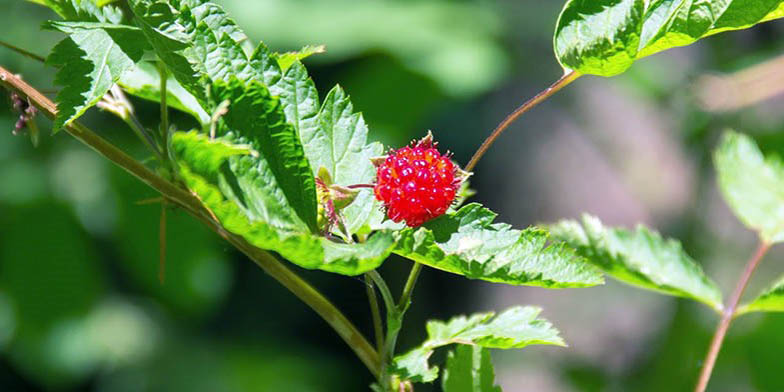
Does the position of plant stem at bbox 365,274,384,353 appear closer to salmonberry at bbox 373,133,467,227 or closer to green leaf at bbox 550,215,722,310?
salmonberry at bbox 373,133,467,227

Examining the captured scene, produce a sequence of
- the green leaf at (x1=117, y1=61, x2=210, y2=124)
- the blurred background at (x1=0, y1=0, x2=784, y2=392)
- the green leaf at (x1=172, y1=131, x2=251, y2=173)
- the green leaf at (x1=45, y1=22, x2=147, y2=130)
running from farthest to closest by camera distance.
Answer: the blurred background at (x1=0, y1=0, x2=784, y2=392) < the green leaf at (x1=117, y1=61, x2=210, y2=124) < the green leaf at (x1=45, y1=22, x2=147, y2=130) < the green leaf at (x1=172, y1=131, x2=251, y2=173)

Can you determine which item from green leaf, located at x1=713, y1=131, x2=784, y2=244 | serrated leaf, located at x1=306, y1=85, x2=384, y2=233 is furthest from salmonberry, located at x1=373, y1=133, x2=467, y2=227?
green leaf, located at x1=713, y1=131, x2=784, y2=244

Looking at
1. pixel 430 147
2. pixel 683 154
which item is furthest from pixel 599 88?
pixel 430 147

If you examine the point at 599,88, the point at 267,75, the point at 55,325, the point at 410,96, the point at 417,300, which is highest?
the point at 599,88

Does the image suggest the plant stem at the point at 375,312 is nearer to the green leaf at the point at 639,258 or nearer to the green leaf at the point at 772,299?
the green leaf at the point at 639,258

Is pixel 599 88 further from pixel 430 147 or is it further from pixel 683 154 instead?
pixel 430 147

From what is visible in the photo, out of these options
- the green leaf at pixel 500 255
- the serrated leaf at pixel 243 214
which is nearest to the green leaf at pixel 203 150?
the serrated leaf at pixel 243 214
